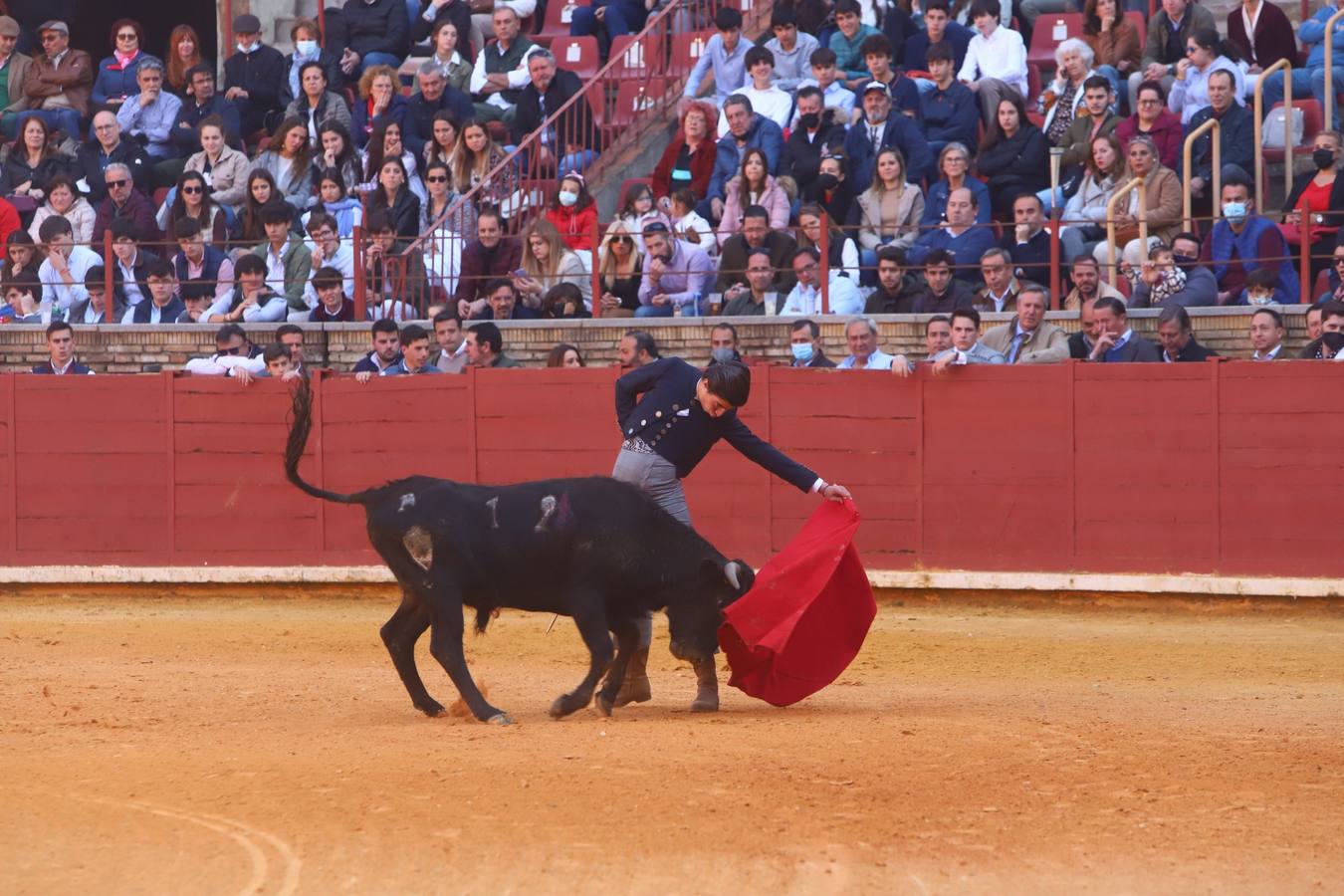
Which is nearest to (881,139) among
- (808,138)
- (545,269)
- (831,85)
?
(808,138)

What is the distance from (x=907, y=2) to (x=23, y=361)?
7.24 meters

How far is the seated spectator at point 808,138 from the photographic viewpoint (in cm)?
1378

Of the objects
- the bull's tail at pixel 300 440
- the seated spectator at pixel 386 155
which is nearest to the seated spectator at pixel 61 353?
the seated spectator at pixel 386 155

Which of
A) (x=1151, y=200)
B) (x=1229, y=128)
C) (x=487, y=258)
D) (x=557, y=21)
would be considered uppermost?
(x=557, y=21)

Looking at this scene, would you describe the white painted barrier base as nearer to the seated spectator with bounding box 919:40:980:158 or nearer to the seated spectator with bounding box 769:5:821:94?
the seated spectator with bounding box 919:40:980:158

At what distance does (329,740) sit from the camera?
274 inches

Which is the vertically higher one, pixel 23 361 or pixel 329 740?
pixel 23 361

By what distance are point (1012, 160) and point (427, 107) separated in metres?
4.80

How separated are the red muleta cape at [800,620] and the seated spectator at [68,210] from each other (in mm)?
9301

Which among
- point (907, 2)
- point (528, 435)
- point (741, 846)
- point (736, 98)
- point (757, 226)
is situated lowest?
point (741, 846)

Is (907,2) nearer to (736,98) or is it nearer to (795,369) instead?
(736,98)

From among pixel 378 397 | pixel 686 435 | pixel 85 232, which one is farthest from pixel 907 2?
pixel 686 435

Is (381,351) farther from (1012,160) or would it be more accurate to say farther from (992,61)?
(992,61)

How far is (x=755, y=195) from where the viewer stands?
44.4ft
